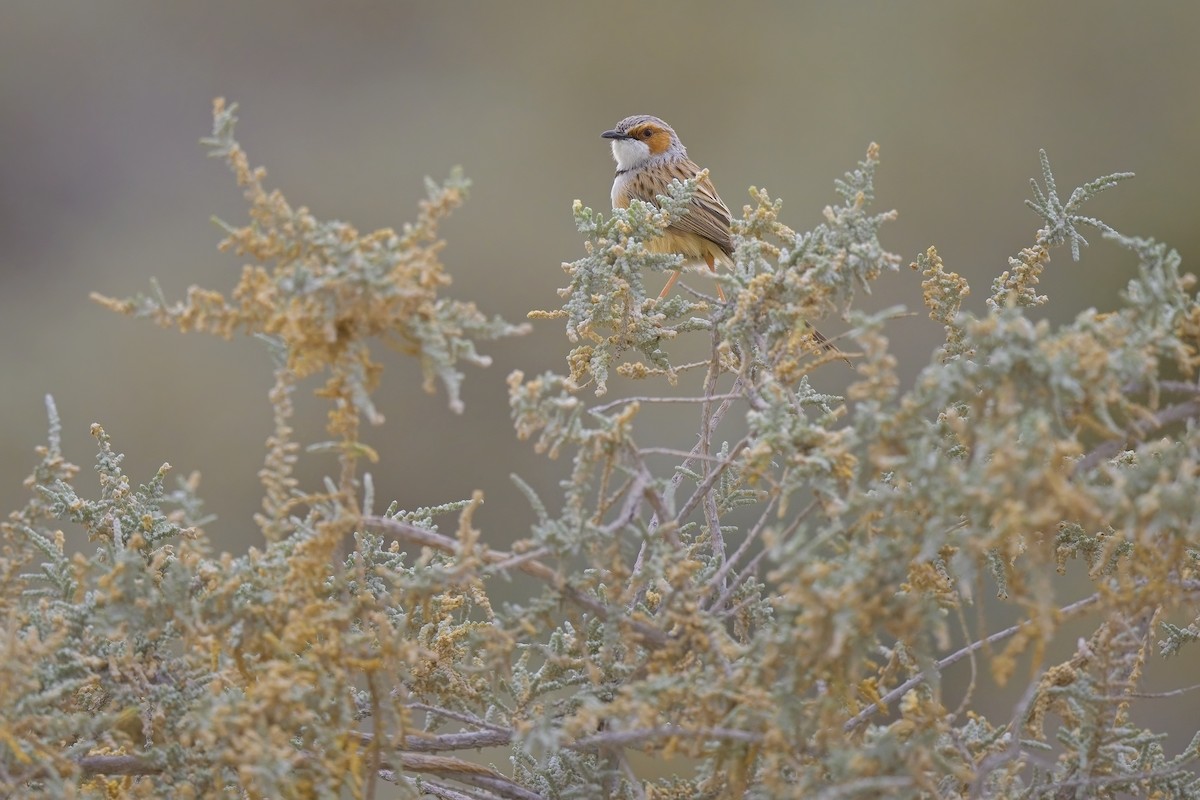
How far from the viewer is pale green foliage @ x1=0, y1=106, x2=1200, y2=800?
1580mm

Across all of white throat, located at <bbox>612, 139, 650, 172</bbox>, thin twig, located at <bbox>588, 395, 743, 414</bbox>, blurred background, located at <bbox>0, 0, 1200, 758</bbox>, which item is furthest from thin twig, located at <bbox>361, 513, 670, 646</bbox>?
blurred background, located at <bbox>0, 0, 1200, 758</bbox>

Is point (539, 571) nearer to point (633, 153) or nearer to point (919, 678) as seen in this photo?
point (919, 678)

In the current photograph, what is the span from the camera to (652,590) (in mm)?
2189

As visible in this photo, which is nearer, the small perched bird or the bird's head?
the small perched bird

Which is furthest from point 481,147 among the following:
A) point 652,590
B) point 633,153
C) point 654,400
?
point 654,400

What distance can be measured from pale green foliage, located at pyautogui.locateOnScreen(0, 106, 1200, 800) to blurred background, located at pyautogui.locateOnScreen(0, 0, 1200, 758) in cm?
650

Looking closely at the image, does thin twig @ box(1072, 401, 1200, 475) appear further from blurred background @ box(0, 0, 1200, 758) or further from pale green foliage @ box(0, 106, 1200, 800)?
blurred background @ box(0, 0, 1200, 758)

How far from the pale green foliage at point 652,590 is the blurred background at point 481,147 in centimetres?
650

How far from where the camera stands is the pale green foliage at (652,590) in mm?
1580

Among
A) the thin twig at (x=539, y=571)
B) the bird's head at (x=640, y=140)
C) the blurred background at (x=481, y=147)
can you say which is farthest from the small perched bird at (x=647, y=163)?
the thin twig at (x=539, y=571)

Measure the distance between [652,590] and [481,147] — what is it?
1056 cm

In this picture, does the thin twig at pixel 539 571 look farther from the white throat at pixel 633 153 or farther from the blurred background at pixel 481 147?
the blurred background at pixel 481 147

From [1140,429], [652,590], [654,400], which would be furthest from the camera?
[652,590]

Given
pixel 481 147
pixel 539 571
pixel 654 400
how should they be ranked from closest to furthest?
pixel 539 571 < pixel 654 400 < pixel 481 147
